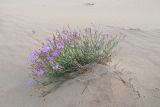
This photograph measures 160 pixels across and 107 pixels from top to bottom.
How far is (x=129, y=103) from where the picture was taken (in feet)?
9.16

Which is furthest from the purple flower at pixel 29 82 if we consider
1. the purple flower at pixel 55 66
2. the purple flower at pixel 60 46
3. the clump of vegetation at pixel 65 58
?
the purple flower at pixel 60 46

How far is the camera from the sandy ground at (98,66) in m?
2.89

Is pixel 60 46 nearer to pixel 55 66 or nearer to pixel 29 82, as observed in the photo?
pixel 55 66

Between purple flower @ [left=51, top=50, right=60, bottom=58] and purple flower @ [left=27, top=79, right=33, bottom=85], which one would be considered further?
purple flower @ [left=27, top=79, right=33, bottom=85]

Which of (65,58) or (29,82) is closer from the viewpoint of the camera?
(65,58)

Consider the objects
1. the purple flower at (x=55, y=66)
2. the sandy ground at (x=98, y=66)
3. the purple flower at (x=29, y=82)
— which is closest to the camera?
the sandy ground at (x=98, y=66)

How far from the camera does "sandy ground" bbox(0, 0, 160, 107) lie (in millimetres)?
2891

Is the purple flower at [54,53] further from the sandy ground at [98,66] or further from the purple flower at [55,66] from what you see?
the sandy ground at [98,66]

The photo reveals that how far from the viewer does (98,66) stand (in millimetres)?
3160

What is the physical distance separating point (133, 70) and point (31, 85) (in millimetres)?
1189

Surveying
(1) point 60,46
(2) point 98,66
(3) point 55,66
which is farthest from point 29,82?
(2) point 98,66

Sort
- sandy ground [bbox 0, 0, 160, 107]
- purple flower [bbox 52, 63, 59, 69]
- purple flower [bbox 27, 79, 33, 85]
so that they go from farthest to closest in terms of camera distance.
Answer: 1. purple flower [bbox 27, 79, 33, 85]
2. purple flower [bbox 52, 63, 59, 69]
3. sandy ground [bbox 0, 0, 160, 107]

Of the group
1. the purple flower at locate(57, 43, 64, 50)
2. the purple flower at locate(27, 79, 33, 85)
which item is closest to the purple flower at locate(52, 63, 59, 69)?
the purple flower at locate(57, 43, 64, 50)

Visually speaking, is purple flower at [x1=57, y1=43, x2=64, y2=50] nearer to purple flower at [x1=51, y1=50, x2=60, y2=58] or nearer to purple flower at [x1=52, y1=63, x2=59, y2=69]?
purple flower at [x1=51, y1=50, x2=60, y2=58]
